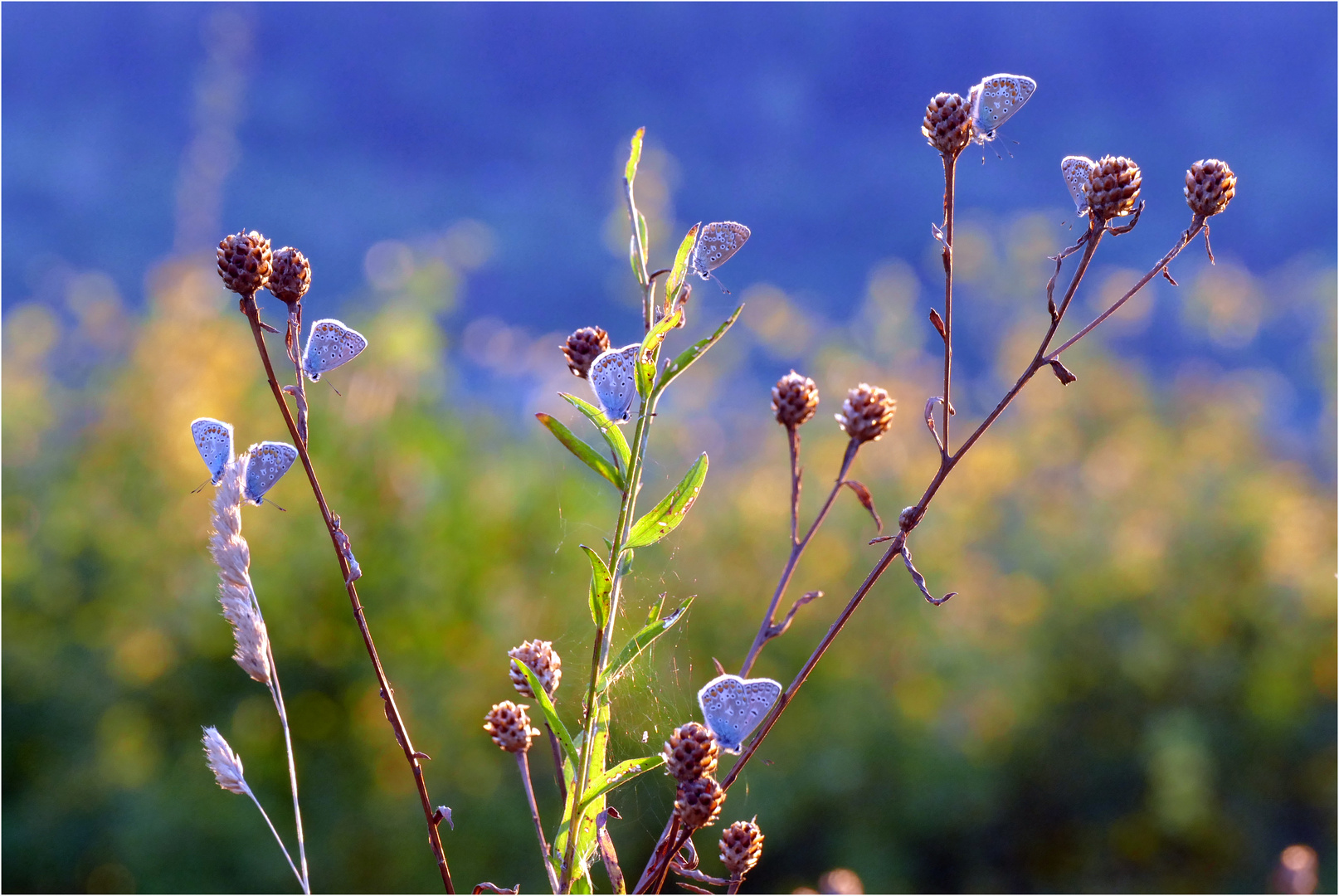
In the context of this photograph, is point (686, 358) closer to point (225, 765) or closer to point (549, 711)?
point (549, 711)

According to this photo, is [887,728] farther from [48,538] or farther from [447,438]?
[48,538]

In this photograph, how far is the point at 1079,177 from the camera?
418 millimetres

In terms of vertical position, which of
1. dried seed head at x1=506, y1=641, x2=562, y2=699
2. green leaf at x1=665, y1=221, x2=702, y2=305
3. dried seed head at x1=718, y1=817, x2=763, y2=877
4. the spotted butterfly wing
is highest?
the spotted butterfly wing

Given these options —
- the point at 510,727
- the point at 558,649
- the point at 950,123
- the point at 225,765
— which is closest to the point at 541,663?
the point at 510,727

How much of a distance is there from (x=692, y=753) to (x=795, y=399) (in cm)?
18

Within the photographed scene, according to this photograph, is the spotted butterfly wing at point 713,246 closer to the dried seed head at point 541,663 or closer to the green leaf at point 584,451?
the green leaf at point 584,451

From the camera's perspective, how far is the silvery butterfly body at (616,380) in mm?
394

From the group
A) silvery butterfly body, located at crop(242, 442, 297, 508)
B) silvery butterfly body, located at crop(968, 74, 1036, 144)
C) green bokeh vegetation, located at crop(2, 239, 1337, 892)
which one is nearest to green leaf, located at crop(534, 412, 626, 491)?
silvery butterfly body, located at crop(242, 442, 297, 508)

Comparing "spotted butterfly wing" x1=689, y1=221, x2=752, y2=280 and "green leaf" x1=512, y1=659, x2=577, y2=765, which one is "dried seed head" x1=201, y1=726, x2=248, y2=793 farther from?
"spotted butterfly wing" x1=689, y1=221, x2=752, y2=280

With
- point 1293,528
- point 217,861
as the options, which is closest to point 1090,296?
point 1293,528

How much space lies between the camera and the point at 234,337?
6.48ft

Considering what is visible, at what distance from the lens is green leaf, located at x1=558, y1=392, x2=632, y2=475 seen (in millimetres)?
407

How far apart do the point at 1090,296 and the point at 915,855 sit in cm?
181

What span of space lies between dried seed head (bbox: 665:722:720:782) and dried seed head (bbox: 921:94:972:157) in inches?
10.5
